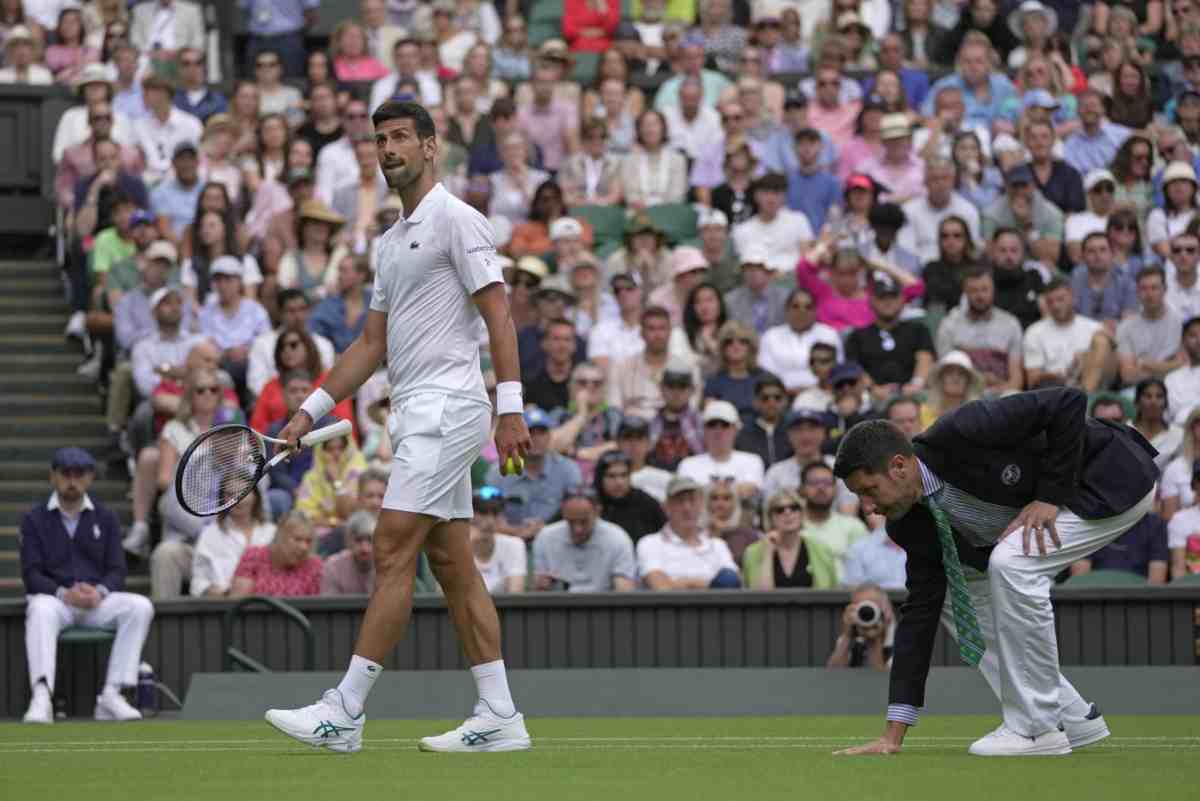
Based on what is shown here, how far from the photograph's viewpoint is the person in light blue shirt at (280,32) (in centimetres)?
2058

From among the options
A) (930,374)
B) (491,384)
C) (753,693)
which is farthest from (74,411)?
(753,693)

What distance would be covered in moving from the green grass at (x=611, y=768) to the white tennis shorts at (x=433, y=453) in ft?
2.77

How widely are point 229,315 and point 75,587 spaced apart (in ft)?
12.8

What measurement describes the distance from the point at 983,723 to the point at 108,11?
12.2 m

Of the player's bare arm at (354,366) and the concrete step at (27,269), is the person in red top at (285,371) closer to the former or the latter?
the concrete step at (27,269)

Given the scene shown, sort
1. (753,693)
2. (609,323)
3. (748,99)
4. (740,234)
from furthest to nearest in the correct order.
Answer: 1. (748,99)
2. (740,234)
3. (609,323)
4. (753,693)

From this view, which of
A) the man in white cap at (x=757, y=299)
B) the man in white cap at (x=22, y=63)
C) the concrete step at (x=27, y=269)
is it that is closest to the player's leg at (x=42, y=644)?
the man in white cap at (x=757, y=299)

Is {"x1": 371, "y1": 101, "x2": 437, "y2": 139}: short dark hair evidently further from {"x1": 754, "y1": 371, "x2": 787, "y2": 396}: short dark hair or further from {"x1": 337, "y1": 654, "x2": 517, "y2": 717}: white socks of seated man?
{"x1": 754, "y1": 371, "x2": 787, "y2": 396}: short dark hair

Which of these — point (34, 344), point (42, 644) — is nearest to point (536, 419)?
point (42, 644)

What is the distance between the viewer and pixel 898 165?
1803cm

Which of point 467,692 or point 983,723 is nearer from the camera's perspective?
point 983,723

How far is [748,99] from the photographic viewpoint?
18375 mm

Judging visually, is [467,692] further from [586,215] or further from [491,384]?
[586,215]

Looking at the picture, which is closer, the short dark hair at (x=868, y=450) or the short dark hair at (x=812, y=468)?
the short dark hair at (x=868, y=450)
